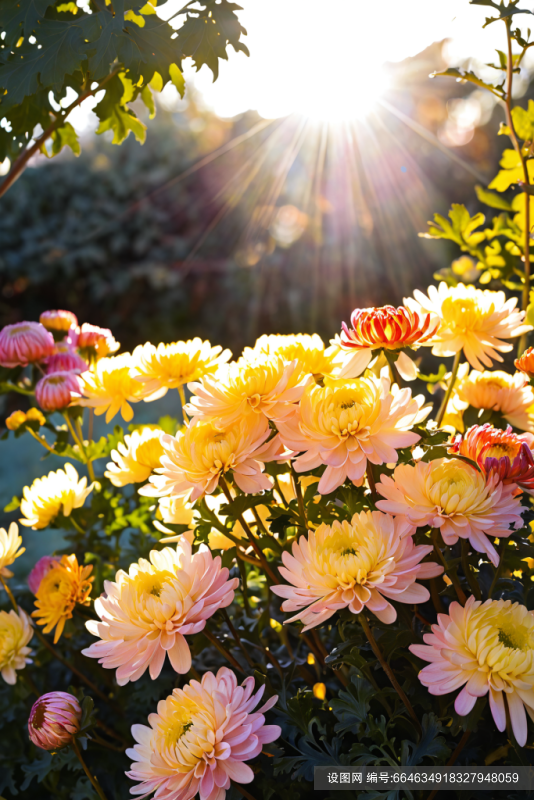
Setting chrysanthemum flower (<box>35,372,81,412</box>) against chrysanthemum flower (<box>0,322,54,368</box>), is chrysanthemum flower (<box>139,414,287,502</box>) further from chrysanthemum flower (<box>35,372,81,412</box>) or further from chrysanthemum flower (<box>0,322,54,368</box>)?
chrysanthemum flower (<box>0,322,54,368</box>)

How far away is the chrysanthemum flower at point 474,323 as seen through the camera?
3.02ft

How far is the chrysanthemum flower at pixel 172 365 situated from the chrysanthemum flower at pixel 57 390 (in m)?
0.20

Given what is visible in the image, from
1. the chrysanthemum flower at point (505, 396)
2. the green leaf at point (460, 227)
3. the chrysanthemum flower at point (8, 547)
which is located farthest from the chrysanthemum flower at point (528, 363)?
the chrysanthemum flower at point (8, 547)

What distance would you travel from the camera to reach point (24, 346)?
1239 millimetres

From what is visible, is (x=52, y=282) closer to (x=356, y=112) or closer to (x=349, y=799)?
(x=356, y=112)

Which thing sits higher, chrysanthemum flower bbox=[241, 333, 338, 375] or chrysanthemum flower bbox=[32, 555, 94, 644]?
chrysanthemum flower bbox=[241, 333, 338, 375]

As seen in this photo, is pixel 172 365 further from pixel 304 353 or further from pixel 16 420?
pixel 16 420

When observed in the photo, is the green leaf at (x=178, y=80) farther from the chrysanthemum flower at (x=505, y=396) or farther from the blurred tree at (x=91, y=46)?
the chrysanthemum flower at (x=505, y=396)

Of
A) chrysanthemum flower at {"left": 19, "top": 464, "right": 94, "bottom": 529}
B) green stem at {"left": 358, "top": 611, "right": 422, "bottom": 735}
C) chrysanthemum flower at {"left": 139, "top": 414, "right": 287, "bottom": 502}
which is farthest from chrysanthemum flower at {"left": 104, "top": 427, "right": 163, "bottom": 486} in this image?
green stem at {"left": 358, "top": 611, "right": 422, "bottom": 735}

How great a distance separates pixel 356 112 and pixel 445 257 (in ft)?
4.22

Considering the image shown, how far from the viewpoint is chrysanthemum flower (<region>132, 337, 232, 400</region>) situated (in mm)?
954

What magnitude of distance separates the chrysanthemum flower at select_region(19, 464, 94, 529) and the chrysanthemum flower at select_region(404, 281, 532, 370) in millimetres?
727

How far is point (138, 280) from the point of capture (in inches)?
207

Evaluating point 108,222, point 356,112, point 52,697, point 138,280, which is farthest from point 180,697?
point 108,222
